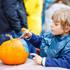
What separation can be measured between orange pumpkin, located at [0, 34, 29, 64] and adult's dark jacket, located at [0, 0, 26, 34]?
1.31 meters

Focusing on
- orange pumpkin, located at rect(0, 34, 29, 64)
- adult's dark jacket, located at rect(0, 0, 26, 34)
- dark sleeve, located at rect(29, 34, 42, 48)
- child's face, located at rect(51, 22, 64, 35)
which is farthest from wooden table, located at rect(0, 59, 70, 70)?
adult's dark jacket, located at rect(0, 0, 26, 34)

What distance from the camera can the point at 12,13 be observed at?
3709 millimetres

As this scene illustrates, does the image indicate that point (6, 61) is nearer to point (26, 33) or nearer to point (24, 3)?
point (26, 33)

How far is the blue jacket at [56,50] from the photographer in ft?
7.57

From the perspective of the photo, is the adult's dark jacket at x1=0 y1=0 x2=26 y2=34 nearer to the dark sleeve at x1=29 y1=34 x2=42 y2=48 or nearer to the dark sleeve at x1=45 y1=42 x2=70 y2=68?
the dark sleeve at x1=29 y1=34 x2=42 y2=48

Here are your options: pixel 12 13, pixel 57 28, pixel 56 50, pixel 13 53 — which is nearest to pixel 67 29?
pixel 57 28

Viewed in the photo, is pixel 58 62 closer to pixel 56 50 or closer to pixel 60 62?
pixel 60 62

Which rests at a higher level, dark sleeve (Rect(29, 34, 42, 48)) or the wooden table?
dark sleeve (Rect(29, 34, 42, 48))

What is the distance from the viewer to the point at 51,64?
7.55ft

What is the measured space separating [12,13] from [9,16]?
2.0 inches

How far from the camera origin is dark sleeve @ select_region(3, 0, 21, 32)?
3648mm

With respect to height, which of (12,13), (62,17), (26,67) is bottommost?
(26,67)

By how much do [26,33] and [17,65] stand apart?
467mm

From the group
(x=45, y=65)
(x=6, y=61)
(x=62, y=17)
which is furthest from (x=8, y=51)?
(x=62, y=17)
